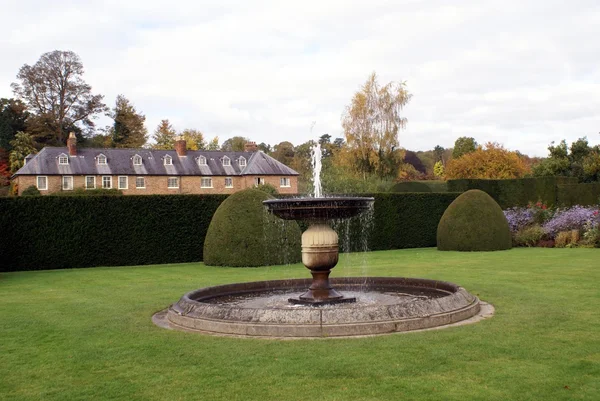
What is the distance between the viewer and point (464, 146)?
6975 centimetres

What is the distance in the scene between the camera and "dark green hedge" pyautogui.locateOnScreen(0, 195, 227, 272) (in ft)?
60.6

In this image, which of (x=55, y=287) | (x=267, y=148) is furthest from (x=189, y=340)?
(x=267, y=148)

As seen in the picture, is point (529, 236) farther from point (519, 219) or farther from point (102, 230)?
point (102, 230)

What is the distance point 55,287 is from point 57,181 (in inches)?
1470

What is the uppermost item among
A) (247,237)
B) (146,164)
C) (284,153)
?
(284,153)

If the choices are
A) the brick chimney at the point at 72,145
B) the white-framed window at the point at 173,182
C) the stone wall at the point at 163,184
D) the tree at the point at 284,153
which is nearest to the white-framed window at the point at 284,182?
the stone wall at the point at 163,184

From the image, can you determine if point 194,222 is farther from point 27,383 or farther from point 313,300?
point 27,383

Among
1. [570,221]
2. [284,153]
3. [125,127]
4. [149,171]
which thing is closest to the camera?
[570,221]

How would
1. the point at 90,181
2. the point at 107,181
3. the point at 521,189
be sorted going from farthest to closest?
1. the point at 107,181
2. the point at 90,181
3. the point at 521,189

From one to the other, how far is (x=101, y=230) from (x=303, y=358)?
48.4ft

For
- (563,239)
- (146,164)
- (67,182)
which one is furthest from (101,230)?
(146,164)

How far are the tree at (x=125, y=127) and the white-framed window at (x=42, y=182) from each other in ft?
60.5

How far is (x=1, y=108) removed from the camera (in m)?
60.6

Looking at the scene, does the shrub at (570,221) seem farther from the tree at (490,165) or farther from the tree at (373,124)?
the tree at (490,165)
